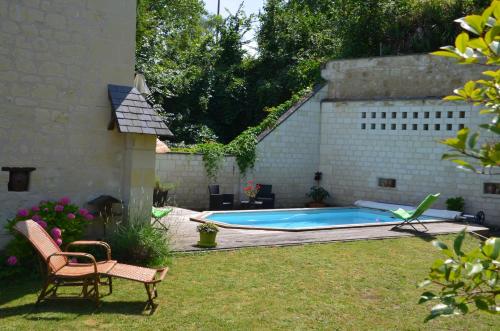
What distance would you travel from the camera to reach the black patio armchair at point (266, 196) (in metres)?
15.9

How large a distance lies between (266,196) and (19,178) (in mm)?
9766

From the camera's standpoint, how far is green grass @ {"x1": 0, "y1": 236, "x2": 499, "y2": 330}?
5.32m

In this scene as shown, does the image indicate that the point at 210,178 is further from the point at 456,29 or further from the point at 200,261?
the point at 456,29

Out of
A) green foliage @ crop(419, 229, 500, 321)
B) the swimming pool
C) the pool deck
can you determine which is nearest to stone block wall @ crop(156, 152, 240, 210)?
the swimming pool

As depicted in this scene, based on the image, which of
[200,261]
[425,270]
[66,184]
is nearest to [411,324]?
[425,270]

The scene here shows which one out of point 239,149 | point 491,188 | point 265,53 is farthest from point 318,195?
point 265,53

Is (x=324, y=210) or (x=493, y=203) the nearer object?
(x=493, y=203)

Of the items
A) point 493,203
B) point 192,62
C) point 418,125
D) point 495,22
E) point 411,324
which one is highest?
point 192,62

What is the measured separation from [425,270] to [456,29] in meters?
12.4

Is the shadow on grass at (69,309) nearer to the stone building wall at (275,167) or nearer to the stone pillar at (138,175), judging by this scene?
the stone pillar at (138,175)

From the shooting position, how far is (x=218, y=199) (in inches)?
603

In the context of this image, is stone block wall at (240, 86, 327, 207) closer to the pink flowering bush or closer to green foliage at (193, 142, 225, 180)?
green foliage at (193, 142, 225, 180)

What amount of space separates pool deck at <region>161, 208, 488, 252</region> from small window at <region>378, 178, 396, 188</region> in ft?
11.4

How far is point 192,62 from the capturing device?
2319cm
